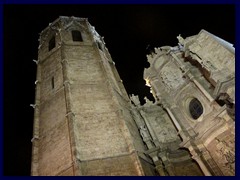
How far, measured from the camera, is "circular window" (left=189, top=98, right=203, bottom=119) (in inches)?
622

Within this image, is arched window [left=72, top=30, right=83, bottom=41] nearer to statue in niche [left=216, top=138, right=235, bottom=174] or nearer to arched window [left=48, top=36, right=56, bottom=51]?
arched window [left=48, top=36, right=56, bottom=51]

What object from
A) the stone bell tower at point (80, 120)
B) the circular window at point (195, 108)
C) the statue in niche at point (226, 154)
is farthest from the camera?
the circular window at point (195, 108)

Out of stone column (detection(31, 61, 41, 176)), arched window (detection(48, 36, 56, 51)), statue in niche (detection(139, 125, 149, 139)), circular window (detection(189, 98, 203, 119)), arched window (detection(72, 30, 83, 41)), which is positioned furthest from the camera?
arched window (detection(72, 30, 83, 41))

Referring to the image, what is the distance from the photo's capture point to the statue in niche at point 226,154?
13046 millimetres

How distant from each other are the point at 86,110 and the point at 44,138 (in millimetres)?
2480

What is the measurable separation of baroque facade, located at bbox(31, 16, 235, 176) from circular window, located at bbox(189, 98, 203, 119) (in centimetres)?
6

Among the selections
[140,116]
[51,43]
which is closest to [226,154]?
[140,116]

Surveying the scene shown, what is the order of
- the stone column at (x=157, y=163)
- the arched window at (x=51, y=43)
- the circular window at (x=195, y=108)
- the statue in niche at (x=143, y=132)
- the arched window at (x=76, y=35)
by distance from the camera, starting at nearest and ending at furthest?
the stone column at (x=157, y=163)
the statue in niche at (x=143, y=132)
the circular window at (x=195, y=108)
the arched window at (x=51, y=43)
the arched window at (x=76, y=35)

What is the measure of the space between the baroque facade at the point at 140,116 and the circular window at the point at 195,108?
2.3 inches

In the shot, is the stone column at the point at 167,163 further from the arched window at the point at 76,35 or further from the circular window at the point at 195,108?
the arched window at the point at 76,35

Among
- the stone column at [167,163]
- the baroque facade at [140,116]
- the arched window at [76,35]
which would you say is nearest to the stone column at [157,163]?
the baroque facade at [140,116]

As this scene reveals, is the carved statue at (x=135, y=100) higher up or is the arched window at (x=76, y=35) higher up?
the arched window at (x=76, y=35)

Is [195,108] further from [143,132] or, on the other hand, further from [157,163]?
[157,163]

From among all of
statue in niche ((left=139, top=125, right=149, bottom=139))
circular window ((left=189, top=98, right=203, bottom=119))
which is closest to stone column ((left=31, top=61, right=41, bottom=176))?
statue in niche ((left=139, top=125, right=149, bottom=139))
